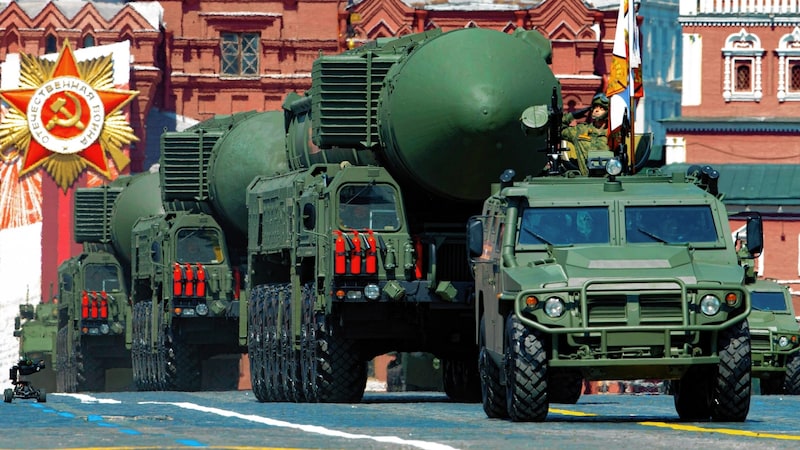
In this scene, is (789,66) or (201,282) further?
(789,66)

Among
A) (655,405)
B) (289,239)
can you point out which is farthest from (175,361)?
(655,405)

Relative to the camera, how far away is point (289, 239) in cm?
3338

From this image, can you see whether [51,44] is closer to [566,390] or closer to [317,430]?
[566,390]

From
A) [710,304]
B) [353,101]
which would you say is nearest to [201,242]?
[353,101]

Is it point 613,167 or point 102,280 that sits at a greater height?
point 613,167

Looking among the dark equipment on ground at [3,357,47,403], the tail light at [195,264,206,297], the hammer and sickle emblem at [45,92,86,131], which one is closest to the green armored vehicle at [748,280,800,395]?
the tail light at [195,264,206,297]

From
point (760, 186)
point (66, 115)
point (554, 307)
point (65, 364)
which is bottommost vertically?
point (65, 364)

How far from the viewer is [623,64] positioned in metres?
40.2

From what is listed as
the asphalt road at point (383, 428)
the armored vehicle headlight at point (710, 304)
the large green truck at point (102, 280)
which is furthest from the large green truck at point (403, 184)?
the large green truck at point (102, 280)

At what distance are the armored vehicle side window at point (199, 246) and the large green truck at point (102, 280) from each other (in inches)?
343

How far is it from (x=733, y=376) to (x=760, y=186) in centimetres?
5849

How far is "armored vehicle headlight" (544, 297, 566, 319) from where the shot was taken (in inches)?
800

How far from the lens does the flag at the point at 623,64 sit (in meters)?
38.4

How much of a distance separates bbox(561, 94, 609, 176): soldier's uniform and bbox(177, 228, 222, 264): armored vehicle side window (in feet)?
48.1
